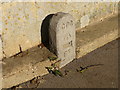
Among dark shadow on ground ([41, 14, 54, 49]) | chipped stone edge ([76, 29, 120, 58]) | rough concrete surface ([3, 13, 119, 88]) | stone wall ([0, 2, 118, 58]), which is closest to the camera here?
rough concrete surface ([3, 13, 119, 88])

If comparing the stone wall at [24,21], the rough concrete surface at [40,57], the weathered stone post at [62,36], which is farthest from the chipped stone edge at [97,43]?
the stone wall at [24,21]

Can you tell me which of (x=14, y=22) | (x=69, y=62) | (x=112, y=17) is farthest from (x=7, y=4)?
(x=112, y=17)

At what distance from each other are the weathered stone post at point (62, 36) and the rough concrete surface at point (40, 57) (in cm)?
22

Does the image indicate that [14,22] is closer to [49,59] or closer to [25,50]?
[25,50]

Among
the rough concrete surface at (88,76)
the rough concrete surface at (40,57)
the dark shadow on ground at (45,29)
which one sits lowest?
the rough concrete surface at (88,76)

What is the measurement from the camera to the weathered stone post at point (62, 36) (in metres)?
3.89

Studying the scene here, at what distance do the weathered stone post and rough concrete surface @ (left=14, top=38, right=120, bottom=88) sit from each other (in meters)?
0.24

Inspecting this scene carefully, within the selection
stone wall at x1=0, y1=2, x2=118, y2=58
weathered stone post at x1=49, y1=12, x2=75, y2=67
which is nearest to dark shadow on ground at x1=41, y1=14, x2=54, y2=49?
stone wall at x1=0, y1=2, x2=118, y2=58

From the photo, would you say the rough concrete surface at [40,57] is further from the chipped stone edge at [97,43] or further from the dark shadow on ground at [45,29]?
the dark shadow on ground at [45,29]

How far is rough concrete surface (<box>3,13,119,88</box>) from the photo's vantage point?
3.73 meters

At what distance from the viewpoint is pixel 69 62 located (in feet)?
14.4

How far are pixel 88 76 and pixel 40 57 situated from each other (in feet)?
2.96

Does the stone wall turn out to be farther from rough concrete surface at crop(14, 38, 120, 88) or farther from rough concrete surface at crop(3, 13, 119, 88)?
rough concrete surface at crop(14, 38, 120, 88)

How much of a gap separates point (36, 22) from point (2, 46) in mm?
784
